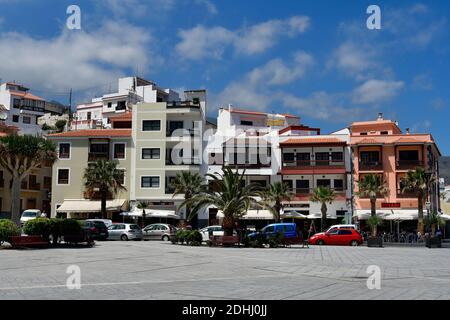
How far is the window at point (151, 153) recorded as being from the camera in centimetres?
5831

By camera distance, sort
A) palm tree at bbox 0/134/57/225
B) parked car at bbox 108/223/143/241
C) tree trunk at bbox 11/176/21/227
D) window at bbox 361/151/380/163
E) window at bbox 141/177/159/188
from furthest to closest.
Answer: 1. window at bbox 141/177/159/188
2. window at bbox 361/151/380/163
3. parked car at bbox 108/223/143/241
4. palm tree at bbox 0/134/57/225
5. tree trunk at bbox 11/176/21/227

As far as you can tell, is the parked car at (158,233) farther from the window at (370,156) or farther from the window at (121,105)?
the window at (121,105)

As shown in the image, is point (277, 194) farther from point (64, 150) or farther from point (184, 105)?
point (64, 150)

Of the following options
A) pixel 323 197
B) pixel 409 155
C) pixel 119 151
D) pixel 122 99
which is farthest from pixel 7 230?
pixel 122 99

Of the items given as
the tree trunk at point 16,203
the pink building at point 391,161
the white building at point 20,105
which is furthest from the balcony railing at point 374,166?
the white building at point 20,105

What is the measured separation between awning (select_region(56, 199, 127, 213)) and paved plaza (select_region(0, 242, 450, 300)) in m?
29.3

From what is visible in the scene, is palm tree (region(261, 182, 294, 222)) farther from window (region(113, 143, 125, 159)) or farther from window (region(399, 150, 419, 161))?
window (region(113, 143, 125, 159))

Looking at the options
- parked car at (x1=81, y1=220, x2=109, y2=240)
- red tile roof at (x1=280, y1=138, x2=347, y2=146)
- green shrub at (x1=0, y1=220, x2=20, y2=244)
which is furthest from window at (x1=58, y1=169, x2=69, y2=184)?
green shrub at (x1=0, y1=220, x2=20, y2=244)

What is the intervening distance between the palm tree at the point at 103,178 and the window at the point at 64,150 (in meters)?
4.94

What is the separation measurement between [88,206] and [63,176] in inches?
219

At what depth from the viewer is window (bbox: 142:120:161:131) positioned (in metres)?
59.0

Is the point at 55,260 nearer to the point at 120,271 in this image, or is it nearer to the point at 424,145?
the point at 120,271

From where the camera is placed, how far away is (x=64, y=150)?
58.9m
